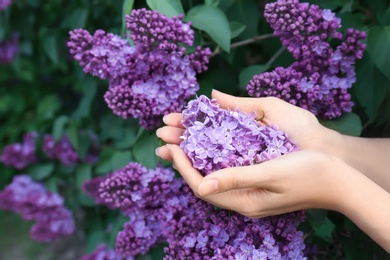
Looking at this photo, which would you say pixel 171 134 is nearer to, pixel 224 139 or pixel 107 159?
pixel 224 139

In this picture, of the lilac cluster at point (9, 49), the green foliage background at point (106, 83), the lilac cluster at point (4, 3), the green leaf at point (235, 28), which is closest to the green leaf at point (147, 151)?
the green foliage background at point (106, 83)

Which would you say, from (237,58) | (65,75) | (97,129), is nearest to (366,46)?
(237,58)

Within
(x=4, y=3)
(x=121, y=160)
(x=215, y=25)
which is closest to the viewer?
(x=215, y=25)

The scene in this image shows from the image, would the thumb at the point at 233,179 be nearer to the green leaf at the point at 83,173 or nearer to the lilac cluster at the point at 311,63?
the lilac cluster at the point at 311,63

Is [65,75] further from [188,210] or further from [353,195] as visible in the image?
[353,195]

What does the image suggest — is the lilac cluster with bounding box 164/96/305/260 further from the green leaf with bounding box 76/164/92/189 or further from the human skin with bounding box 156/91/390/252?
the green leaf with bounding box 76/164/92/189

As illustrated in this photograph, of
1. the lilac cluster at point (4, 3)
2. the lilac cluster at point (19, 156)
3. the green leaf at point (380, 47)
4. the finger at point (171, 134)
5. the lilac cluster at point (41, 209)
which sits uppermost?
the green leaf at point (380, 47)

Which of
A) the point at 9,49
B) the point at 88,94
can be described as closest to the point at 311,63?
the point at 88,94
